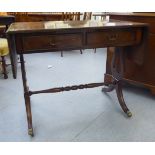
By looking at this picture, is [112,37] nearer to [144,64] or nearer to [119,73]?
[119,73]

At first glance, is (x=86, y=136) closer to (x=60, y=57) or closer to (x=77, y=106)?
(x=77, y=106)

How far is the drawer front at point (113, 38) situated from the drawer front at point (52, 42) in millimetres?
103

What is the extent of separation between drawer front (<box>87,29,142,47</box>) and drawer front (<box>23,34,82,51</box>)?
10 cm

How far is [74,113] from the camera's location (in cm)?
196

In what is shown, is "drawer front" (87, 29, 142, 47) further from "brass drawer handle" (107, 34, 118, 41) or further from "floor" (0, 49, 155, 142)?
→ "floor" (0, 49, 155, 142)

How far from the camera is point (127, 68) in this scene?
7.56 ft

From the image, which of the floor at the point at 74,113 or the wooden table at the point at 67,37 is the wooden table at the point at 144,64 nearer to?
the floor at the point at 74,113

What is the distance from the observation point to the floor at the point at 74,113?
1.65m

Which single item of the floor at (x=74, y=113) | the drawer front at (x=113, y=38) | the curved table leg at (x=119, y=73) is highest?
the drawer front at (x=113, y=38)

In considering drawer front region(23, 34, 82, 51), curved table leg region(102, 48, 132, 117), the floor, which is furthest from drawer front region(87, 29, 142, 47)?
the floor

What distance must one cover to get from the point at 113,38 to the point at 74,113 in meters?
0.81

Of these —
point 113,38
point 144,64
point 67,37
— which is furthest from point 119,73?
point 67,37

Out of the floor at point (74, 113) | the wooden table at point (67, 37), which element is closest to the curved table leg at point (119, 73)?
the floor at point (74, 113)
